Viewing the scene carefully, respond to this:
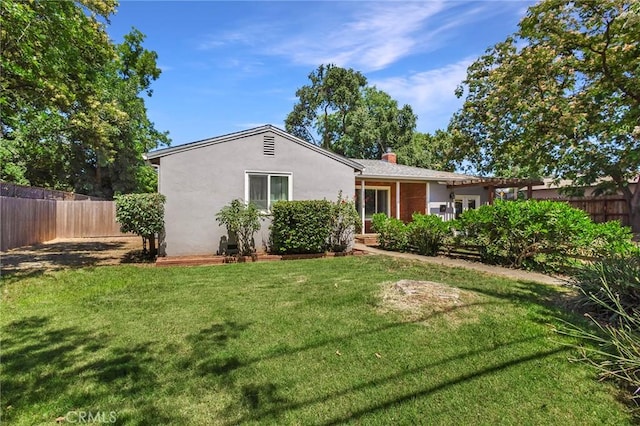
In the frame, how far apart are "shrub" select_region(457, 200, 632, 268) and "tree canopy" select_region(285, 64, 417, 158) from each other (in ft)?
71.5

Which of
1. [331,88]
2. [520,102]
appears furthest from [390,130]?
[520,102]

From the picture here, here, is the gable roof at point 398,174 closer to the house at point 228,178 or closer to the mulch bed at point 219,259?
the house at point 228,178

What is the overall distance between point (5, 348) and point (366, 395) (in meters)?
3.80

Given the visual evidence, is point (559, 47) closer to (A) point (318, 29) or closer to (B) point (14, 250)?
(A) point (318, 29)

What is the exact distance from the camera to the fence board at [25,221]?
37.8 feet

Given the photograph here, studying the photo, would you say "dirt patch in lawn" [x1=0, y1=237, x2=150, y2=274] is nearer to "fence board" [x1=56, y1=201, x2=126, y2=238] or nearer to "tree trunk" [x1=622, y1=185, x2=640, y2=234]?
"fence board" [x1=56, y1=201, x2=126, y2=238]

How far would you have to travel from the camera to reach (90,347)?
3727 mm

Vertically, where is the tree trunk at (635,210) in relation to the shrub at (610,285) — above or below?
above

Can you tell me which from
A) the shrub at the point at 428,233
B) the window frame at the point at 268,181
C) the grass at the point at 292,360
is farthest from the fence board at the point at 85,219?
the shrub at the point at 428,233

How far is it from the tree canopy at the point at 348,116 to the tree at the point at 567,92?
9.76 meters

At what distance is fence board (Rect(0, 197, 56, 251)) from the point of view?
11.5 meters

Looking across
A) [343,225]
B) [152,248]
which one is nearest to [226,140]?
[152,248]

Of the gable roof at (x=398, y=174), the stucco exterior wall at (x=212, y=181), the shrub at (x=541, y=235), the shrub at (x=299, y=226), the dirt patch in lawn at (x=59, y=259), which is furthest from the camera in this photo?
the gable roof at (x=398, y=174)

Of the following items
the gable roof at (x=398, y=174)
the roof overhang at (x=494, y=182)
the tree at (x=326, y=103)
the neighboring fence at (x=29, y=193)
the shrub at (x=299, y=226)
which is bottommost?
the shrub at (x=299, y=226)
